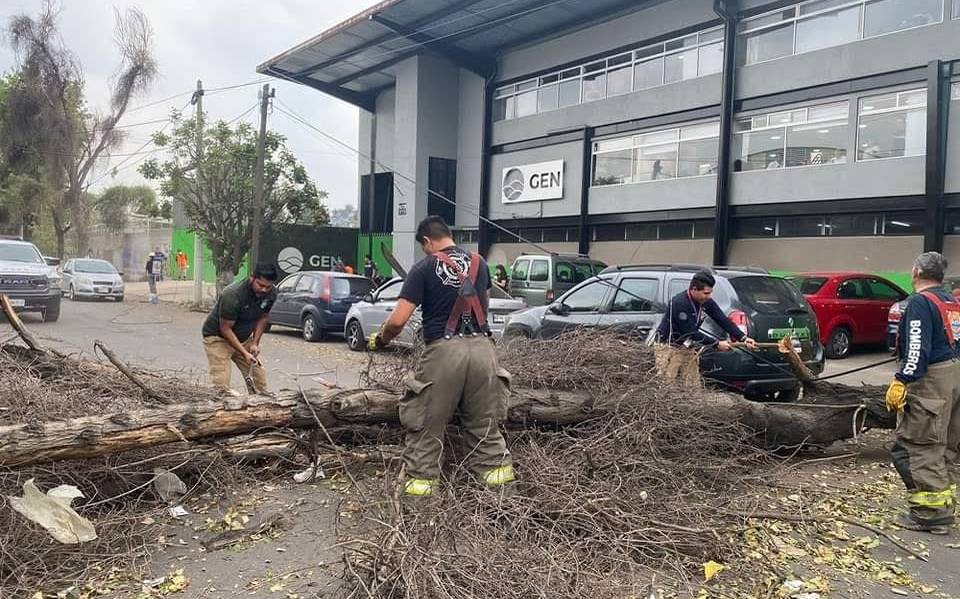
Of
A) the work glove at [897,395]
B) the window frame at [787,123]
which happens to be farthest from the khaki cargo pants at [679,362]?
the window frame at [787,123]

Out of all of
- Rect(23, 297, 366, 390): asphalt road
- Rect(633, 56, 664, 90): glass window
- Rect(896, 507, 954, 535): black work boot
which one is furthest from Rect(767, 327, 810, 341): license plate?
Rect(633, 56, 664, 90): glass window

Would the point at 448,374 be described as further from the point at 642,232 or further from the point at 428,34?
the point at 428,34

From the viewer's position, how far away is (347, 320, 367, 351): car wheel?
40.8 ft

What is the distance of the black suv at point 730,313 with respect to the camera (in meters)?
6.61

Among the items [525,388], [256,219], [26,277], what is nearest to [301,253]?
[256,219]

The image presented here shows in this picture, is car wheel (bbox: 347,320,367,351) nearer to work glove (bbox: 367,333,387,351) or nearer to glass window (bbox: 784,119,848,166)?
work glove (bbox: 367,333,387,351)

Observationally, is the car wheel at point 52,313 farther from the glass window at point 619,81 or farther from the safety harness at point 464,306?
the glass window at point 619,81

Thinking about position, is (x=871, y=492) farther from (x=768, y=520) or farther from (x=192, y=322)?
(x=192, y=322)

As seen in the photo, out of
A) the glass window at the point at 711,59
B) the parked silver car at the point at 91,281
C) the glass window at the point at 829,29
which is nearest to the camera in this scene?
the glass window at the point at 829,29

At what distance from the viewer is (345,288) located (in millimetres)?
13766

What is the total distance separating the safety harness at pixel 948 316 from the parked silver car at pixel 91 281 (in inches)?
890

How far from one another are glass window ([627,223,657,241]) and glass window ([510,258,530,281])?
605cm

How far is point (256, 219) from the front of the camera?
726 inches

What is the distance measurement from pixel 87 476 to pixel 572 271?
41.4 ft
